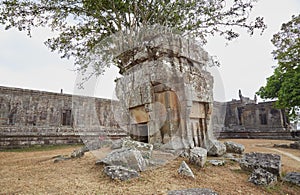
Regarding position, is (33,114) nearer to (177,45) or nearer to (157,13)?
(157,13)

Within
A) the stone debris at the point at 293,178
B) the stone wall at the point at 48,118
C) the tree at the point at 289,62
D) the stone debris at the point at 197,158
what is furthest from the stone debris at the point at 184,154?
the stone wall at the point at 48,118

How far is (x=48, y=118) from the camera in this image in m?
18.2

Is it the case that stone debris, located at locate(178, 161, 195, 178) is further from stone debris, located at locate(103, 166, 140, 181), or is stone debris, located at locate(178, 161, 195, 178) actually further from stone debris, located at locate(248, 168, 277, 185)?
stone debris, located at locate(248, 168, 277, 185)

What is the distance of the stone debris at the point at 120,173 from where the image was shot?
3629mm

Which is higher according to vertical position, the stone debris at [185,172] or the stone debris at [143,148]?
the stone debris at [143,148]

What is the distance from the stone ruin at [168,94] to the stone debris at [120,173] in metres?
2.15

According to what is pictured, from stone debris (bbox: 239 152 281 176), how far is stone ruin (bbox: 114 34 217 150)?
162cm

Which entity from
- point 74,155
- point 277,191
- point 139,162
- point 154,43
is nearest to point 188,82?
point 154,43

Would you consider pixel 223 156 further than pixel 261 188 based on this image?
Yes

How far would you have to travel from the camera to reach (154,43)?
22.5ft

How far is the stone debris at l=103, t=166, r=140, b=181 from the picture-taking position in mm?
3629

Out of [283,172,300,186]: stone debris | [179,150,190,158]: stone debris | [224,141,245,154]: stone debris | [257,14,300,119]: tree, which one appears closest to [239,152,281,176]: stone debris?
[283,172,300,186]: stone debris

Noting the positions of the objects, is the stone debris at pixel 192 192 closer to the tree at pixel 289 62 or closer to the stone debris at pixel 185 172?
the stone debris at pixel 185 172

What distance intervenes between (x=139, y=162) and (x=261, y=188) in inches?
102
